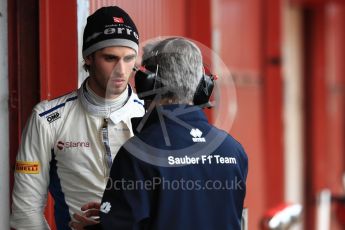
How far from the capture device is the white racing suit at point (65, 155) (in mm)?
2494

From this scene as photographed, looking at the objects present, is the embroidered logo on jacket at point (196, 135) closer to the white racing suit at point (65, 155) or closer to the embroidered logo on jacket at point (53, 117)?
the white racing suit at point (65, 155)

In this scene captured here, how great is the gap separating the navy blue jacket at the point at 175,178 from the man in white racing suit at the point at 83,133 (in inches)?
15.9

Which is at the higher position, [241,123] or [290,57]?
[290,57]

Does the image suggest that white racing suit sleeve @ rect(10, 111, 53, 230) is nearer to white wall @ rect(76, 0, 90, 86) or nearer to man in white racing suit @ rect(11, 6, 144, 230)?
man in white racing suit @ rect(11, 6, 144, 230)

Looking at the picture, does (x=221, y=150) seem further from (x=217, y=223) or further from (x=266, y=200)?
(x=266, y=200)

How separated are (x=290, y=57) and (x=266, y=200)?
202 cm

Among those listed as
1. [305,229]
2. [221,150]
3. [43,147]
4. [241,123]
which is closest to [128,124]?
[43,147]

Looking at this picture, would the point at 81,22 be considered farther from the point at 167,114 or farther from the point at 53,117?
the point at 167,114

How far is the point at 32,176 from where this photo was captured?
2486 mm

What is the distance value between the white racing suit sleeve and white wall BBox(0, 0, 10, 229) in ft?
1.55

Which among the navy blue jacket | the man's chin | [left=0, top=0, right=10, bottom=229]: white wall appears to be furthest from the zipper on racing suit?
[left=0, top=0, right=10, bottom=229]: white wall

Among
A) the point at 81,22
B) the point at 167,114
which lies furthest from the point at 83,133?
the point at 81,22

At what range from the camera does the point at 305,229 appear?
7.46 metres

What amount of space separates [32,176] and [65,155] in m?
0.16
